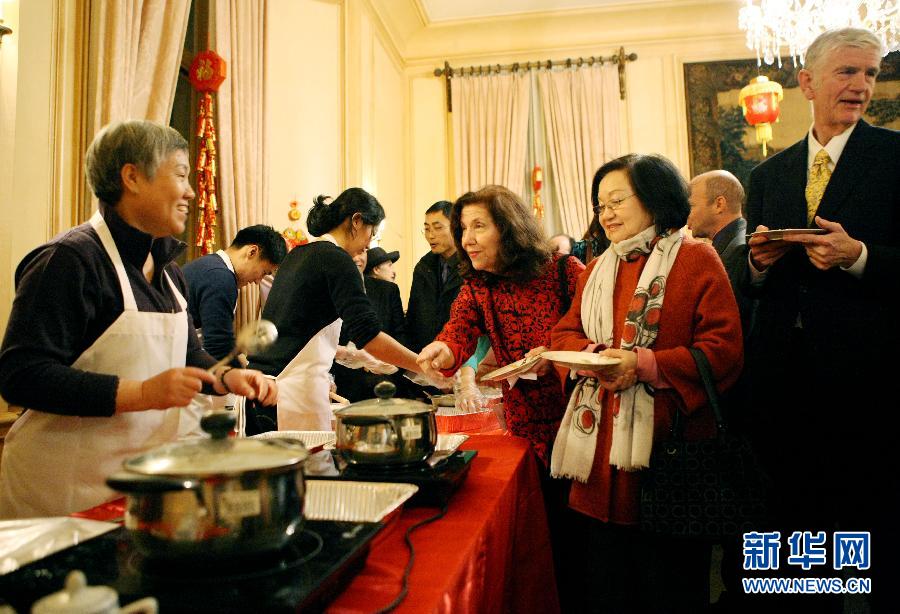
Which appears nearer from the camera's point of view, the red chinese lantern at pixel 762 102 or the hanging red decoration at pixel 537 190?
the red chinese lantern at pixel 762 102

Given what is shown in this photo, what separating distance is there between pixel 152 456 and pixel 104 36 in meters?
2.66

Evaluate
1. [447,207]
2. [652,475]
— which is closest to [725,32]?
[447,207]

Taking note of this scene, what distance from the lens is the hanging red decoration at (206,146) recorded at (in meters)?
3.38

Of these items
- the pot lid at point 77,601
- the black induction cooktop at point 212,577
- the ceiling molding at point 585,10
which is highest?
the ceiling molding at point 585,10

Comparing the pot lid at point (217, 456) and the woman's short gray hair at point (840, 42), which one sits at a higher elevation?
the woman's short gray hair at point (840, 42)

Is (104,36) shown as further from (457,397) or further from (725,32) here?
(725,32)

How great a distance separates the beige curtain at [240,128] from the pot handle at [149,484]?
3180 mm

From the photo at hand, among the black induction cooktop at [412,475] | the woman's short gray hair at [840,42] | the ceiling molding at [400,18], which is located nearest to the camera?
the black induction cooktop at [412,475]

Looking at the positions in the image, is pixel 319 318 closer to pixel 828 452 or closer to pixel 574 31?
pixel 828 452

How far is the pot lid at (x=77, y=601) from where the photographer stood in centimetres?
44

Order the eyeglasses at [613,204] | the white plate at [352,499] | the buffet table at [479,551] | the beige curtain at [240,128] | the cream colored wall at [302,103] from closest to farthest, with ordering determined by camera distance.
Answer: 1. the buffet table at [479,551]
2. the white plate at [352,499]
3. the eyeglasses at [613,204]
4. the beige curtain at [240,128]
5. the cream colored wall at [302,103]

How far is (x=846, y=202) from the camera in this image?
1.69 metres

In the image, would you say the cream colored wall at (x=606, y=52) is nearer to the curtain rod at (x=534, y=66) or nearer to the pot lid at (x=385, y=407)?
the curtain rod at (x=534, y=66)

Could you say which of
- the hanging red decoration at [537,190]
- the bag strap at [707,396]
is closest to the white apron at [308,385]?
the bag strap at [707,396]
